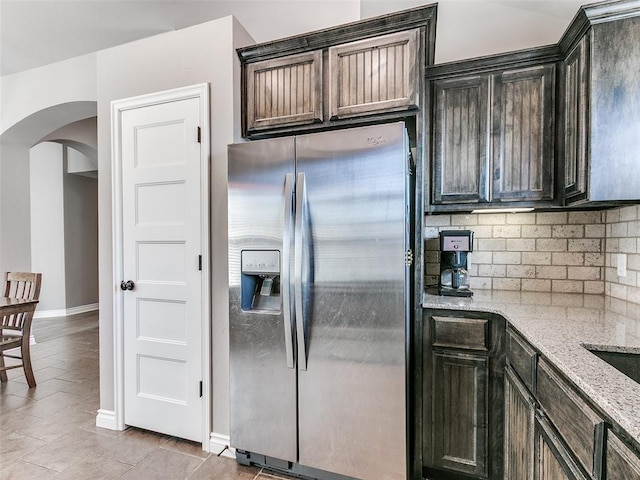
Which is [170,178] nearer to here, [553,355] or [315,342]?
[315,342]

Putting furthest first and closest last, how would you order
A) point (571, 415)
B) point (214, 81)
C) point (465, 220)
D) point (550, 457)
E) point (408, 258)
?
point (465, 220) < point (214, 81) < point (408, 258) < point (550, 457) < point (571, 415)

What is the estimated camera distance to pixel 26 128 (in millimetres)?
3971

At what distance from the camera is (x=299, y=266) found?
1695 millimetres

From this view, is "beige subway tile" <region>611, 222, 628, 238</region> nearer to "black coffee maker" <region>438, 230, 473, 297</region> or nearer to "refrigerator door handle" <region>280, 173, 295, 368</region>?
"black coffee maker" <region>438, 230, 473, 297</region>


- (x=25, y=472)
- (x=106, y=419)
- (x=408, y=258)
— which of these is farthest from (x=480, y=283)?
(x=25, y=472)

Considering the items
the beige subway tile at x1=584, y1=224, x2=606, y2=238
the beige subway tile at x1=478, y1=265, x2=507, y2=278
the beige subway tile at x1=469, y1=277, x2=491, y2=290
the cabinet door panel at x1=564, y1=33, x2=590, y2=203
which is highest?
the cabinet door panel at x1=564, y1=33, x2=590, y2=203

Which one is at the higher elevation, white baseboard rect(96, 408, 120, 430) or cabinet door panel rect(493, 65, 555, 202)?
cabinet door panel rect(493, 65, 555, 202)

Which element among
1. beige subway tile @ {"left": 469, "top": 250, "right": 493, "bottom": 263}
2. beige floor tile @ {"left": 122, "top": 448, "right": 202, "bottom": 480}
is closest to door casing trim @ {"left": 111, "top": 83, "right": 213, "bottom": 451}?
beige floor tile @ {"left": 122, "top": 448, "right": 202, "bottom": 480}

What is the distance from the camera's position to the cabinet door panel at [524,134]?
6.21 feet

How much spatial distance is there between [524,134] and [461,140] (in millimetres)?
342

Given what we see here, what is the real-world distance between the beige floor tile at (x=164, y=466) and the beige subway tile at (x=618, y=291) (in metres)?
2.66

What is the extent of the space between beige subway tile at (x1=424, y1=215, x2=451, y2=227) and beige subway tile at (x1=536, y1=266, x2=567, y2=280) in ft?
2.13

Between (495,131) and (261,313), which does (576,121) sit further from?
(261,313)

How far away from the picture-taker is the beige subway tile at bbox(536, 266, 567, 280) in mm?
2154
